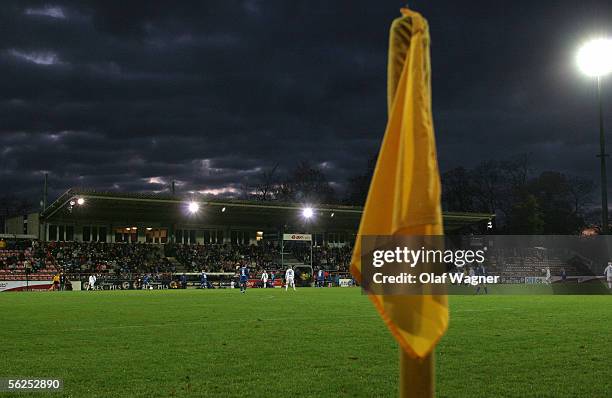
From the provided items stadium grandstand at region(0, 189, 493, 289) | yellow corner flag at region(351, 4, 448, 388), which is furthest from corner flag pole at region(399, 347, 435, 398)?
stadium grandstand at region(0, 189, 493, 289)

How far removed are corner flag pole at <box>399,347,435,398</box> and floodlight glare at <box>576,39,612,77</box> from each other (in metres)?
31.0

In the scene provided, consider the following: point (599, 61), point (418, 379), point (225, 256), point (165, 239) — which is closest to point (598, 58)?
point (599, 61)

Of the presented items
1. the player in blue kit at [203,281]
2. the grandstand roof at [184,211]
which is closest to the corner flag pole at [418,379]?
the player in blue kit at [203,281]

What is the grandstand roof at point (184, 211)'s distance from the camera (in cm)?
5603

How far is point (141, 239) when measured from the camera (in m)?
67.6

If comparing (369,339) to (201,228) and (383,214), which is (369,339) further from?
(201,228)

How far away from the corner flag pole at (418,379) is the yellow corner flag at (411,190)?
42 millimetres

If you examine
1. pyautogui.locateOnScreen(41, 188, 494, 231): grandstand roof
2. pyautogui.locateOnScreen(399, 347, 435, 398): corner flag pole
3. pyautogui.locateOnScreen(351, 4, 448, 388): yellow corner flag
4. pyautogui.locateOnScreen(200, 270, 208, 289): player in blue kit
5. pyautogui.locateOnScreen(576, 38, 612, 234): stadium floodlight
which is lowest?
pyautogui.locateOnScreen(200, 270, 208, 289): player in blue kit

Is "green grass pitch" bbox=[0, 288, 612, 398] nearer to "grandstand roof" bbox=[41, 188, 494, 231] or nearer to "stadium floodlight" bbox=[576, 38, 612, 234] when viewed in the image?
"stadium floodlight" bbox=[576, 38, 612, 234]

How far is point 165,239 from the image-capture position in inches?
2734

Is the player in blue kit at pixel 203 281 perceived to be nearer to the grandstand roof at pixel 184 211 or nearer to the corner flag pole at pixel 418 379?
the grandstand roof at pixel 184 211

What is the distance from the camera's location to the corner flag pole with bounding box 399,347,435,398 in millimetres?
3086

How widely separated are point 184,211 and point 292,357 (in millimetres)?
55256

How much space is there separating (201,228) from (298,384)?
2531 inches
